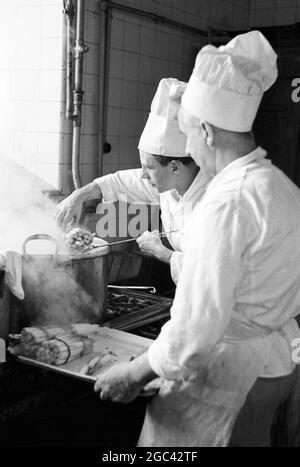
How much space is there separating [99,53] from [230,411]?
2.33 m

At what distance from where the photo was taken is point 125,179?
9.23ft

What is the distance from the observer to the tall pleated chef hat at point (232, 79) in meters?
1.43

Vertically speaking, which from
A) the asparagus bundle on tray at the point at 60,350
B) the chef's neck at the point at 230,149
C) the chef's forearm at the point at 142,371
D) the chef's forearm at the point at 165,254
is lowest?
the asparagus bundle on tray at the point at 60,350

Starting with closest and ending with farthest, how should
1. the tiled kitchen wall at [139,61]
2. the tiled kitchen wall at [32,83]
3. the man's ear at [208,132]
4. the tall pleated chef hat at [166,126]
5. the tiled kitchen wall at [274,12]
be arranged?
the man's ear at [208,132]
the tall pleated chef hat at [166,126]
the tiled kitchen wall at [32,83]
the tiled kitchen wall at [139,61]
the tiled kitchen wall at [274,12]

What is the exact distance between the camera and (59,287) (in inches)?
75.7

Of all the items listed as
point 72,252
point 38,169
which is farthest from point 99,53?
point 72,252

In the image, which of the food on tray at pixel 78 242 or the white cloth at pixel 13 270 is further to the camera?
the food on tray at pixel 78 242

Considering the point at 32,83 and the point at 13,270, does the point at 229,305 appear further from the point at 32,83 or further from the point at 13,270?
→ the point at 32,83

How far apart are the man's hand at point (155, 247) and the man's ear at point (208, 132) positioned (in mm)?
985

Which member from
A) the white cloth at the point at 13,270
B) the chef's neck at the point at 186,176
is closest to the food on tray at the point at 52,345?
the white cloth at the point at 13,270

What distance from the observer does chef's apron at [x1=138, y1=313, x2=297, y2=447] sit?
4.91ft

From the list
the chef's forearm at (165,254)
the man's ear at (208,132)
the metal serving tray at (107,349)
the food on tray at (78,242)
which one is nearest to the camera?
the man's ear at (208,132)

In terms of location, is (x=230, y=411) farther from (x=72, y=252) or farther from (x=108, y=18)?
(x=108, y=18)

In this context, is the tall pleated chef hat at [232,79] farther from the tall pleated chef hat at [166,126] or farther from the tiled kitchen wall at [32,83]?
the tiled kitchen wall at [32,83]
